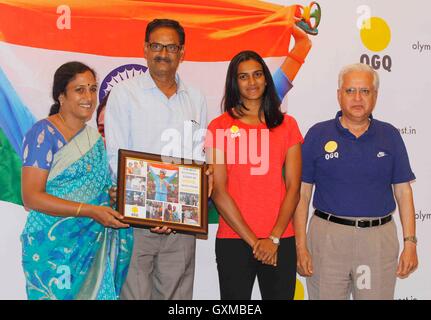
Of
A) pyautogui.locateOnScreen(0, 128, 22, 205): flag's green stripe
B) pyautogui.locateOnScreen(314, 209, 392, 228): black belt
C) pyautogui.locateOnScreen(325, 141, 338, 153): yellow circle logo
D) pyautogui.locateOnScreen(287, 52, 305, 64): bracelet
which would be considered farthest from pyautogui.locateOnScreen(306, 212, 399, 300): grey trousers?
pyautogui.locateOnScreen(0, 128, 22, 205): flag's green stripe

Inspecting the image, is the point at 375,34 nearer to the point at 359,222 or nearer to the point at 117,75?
the point at 359,222

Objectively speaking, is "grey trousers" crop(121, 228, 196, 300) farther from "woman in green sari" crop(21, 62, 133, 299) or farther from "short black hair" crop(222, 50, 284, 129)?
"short black hair" crop(222, 50, 284, 129)

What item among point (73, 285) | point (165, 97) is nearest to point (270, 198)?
point (165, 97)

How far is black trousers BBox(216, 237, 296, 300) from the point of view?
3137 millimetres

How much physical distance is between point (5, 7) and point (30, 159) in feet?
3.71

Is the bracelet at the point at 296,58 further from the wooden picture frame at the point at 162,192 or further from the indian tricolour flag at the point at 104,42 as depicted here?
the wooden picture frame at the point at 162,192

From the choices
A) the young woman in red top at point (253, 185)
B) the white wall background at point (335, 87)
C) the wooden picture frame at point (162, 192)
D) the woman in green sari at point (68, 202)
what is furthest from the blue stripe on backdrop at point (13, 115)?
the young woman in red top at point (253, 185)

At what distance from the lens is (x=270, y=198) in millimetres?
3184

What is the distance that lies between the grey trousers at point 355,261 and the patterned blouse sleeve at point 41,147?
1.39 meters

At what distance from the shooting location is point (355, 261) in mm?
3141

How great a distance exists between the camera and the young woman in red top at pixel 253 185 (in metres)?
A: 3.14

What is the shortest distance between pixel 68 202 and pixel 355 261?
4.79 ft

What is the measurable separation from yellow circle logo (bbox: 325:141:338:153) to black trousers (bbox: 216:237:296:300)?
510 millimetres

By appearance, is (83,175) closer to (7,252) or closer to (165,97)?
(165,97)
